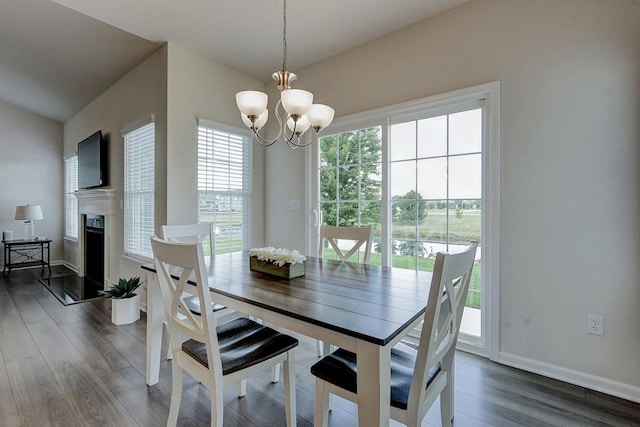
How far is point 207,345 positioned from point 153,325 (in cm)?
90

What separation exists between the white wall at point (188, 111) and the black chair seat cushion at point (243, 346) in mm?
1790

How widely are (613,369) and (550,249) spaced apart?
0.78 metres

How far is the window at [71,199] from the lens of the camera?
559 cm

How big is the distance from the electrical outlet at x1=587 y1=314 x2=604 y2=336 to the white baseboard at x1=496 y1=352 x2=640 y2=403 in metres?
0.28

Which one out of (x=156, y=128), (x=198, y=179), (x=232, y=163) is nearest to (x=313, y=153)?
(x=232, y=163)

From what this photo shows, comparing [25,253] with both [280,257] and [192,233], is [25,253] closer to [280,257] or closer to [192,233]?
[192,233]

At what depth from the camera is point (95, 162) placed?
4.25 m

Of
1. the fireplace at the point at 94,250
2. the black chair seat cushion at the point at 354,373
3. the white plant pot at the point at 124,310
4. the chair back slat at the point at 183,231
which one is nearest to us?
the black chair seat cushion at the point at 354,373

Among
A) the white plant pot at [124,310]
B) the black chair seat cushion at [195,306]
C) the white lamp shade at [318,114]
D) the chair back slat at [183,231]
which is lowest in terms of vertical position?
the white plant pot at [124,310]

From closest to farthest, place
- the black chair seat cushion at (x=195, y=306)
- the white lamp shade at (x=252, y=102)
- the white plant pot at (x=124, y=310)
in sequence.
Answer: the white lamp shade at (x=252, y=102), the black chair seat cushion at (x=195, y=306), the white plant pot at (x=124, y=310)

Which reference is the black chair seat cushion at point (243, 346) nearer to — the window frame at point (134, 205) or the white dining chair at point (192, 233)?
the white dining chair at point (192, 233)

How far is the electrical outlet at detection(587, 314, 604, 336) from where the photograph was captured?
189 centimetres

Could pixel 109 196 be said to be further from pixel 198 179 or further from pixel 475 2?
pixel 475 2

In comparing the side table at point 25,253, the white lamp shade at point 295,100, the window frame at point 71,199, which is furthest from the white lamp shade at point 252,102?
the side table at point 25,253
